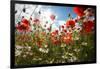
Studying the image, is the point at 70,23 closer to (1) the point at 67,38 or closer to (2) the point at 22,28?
(1) the point at 67,38

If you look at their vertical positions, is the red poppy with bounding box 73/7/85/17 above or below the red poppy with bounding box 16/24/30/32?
above

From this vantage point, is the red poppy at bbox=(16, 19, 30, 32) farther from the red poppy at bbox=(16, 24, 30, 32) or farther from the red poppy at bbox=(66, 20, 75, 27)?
the red poppy at bbox=(66, 20, 75, 27)

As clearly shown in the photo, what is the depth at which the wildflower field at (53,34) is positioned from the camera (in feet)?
7.95

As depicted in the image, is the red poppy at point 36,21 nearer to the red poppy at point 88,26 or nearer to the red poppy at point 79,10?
the red poppy at point 79,10

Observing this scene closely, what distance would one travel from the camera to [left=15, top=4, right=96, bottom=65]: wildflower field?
2.42 m

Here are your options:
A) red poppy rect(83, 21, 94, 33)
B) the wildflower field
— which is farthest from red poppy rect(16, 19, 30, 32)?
red poppy rect(83, 21, 94, 33)

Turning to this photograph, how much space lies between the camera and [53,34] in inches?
101

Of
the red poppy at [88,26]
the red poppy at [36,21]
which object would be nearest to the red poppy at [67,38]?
the red poppy at [88,26]

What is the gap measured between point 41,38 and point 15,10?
464mm

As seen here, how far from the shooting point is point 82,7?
2674 millimetres

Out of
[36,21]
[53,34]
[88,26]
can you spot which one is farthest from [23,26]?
[88,26]
